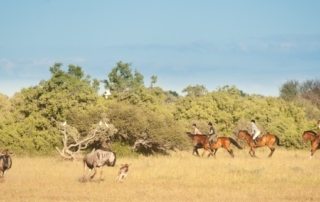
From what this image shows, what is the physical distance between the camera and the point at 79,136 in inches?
1336

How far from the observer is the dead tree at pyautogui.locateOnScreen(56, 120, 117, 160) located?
32250 millimetres

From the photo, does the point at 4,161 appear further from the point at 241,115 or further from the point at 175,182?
the point at 241,115

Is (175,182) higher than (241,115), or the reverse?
(241,115)

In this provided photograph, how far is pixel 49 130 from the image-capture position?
37250 millimetres

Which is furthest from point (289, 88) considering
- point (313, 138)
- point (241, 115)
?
point (313, 138)

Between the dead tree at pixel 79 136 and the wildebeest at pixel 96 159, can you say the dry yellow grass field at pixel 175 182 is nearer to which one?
the wildebeest at pixel 96 159

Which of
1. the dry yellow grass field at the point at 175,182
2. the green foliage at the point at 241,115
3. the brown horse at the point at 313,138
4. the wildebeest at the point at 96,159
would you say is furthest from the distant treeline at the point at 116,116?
the wildebeest at the point at 96,159

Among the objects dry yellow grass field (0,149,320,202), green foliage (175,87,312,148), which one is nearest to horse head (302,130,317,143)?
dry yellow grass field (0,149,320,202)

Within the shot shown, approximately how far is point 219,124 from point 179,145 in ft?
42.7

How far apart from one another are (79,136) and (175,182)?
12451 millimetres

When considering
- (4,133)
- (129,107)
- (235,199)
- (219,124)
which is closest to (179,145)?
(129,107)

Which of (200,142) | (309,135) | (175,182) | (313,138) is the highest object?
(309,135)

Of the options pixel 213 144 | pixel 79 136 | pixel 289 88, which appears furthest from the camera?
pixel 289 88

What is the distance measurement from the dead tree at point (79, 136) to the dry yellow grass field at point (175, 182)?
48.2 inches
